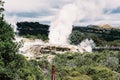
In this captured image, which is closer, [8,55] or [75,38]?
[8,55]

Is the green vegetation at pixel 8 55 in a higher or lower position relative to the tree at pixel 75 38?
higher

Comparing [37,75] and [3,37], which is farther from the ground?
[3,37]

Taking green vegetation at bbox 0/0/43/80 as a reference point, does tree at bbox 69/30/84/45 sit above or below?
below

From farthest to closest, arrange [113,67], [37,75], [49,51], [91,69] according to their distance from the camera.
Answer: [49,51]
[113,67]
[91,69]
[37,75]

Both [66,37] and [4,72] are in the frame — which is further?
[66,37]

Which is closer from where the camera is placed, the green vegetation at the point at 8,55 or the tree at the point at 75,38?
the green vegetation at the point at 8,55

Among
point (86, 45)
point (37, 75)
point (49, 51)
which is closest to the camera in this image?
point (37, 75)

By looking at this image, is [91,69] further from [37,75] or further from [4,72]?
[4,72]

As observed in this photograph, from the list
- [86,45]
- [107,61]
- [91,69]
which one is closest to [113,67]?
[107,61]

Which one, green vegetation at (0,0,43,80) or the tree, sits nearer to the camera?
green vegetation at (0,0,43,80)

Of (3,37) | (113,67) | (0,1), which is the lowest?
(113,67)

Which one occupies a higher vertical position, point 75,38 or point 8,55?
point 8,55
